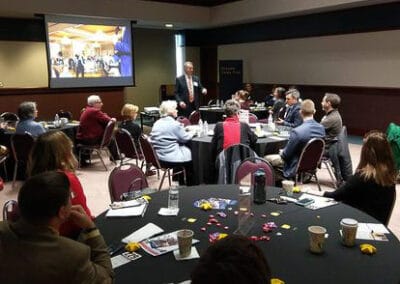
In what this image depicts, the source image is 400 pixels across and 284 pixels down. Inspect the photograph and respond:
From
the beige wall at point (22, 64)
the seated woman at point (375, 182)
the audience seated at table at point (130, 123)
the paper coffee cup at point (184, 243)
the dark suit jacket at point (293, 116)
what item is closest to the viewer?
the paper coffee cup at point (184, 243)

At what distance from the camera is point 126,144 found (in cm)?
538

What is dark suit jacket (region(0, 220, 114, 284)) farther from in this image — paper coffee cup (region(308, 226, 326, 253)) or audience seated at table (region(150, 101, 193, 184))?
audience seated at table (region(150, 101, 193, 184))

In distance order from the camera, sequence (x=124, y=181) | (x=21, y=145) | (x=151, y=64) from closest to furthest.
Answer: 1. (x=124, y=181)
2. (x=21, y=145)
3. (x=151, y=64)

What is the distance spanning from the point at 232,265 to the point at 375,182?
1.90m

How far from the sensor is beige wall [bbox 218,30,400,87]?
8.16 meters

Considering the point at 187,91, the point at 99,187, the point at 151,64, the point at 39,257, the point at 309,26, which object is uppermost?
the point at 309,26

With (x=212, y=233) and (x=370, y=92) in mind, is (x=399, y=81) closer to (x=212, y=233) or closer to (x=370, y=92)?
(x=370, y=92)

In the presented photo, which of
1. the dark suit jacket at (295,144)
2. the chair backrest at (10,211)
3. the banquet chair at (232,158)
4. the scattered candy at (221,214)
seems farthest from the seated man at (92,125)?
the scattered candy at (221,214)

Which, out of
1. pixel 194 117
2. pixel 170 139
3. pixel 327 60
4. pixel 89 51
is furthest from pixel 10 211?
pixel 327 60

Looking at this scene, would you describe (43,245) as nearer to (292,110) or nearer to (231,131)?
(231,131)

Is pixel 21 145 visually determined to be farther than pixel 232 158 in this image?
Yes

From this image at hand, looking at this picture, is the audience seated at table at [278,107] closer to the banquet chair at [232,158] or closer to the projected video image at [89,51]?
the banquet chair at [232,158]

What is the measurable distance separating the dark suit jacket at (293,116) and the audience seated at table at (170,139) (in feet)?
6.45

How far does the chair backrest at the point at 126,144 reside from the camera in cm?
527
